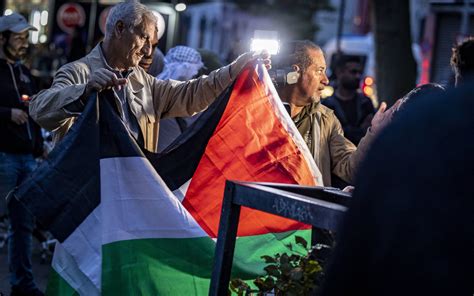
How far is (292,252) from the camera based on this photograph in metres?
4.68

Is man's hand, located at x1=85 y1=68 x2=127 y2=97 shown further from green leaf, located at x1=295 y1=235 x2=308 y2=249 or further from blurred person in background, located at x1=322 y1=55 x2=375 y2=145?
Result: blurred person in background, located at x1=322 y1=55 x2=375 y2=145

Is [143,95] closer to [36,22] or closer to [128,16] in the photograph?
[128,16]

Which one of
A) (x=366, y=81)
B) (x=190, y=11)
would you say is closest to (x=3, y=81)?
(x=366, y=81)

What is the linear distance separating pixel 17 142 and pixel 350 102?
3547 mm

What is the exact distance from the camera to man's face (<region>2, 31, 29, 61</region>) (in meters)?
7.88

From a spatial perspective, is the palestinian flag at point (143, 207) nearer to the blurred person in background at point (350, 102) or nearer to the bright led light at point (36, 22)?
the blurred person in background at point (350, 102)

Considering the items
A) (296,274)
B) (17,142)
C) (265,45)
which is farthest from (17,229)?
(296,274)

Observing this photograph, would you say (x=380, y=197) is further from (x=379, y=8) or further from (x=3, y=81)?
(x=379, y=8)

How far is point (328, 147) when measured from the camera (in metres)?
5.70

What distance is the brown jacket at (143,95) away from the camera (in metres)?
4.81

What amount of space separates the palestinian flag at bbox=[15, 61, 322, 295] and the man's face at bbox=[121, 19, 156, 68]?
1.45ft

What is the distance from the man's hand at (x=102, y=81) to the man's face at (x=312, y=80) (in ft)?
4.26

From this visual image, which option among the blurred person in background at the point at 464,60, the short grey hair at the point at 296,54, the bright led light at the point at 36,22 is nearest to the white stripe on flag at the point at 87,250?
the short grey hair at the point at 296,54

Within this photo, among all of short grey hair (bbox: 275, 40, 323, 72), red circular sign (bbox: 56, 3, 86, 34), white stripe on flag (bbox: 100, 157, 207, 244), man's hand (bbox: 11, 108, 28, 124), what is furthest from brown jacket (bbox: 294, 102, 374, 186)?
red circular sign (bbox: 56, 3, 86, 34)
